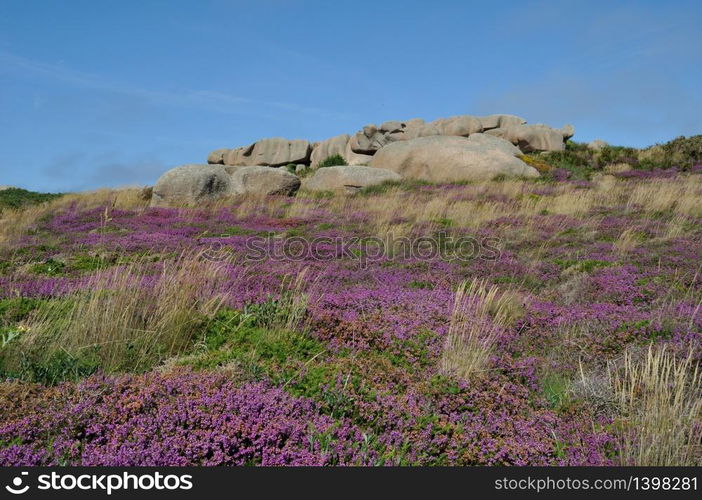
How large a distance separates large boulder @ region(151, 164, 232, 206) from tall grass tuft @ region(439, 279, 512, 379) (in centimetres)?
1827

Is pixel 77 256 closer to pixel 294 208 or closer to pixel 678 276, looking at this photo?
pixel 294 208

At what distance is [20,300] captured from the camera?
7.28 m

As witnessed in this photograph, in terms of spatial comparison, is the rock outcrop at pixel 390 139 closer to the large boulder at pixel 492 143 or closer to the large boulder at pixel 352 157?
the large boulder at pixel 352 157

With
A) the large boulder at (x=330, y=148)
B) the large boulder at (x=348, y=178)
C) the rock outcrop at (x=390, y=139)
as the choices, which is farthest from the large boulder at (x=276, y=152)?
the large boulder at (x=348, y=178)

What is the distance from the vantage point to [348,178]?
27609 millimetres

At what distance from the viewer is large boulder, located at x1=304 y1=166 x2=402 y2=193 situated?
2733 centimetres

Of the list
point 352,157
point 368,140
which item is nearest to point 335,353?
point 352,157

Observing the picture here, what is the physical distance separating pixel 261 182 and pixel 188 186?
3562 mm

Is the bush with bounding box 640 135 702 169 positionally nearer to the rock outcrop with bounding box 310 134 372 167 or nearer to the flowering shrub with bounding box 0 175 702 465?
the rock outcrop with bounding box 310 134 372 167

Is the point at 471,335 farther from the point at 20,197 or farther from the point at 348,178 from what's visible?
the point at 20,197

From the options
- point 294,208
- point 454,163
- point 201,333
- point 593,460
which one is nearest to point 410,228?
point 294,208

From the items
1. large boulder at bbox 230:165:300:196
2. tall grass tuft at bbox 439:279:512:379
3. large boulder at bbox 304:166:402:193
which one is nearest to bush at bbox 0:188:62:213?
large boulder at bbox 230:165:300:196

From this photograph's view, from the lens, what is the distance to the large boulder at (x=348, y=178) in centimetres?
2733

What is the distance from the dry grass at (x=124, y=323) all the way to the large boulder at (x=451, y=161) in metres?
23.8
